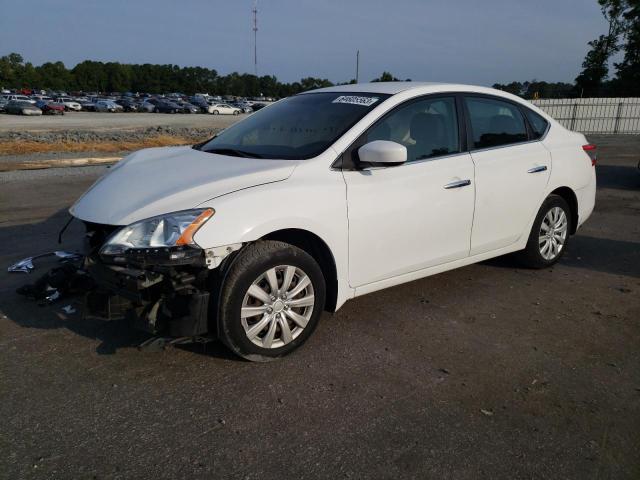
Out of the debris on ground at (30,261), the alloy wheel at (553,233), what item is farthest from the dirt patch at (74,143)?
the alloy wheel at (553,233)

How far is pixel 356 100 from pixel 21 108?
5369 centimetres

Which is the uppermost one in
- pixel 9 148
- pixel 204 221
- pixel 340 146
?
pixel 340 146

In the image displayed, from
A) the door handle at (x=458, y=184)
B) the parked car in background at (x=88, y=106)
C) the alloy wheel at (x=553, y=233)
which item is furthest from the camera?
the parked car in background at (x=88, y=106)

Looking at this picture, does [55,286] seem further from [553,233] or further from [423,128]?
[553,233]

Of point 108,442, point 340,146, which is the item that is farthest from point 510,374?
point 108,442

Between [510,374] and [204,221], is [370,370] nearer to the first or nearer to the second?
[510,374]

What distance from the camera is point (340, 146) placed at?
3717mm

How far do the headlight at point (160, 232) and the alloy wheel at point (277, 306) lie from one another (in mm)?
498

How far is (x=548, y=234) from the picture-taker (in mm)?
5254

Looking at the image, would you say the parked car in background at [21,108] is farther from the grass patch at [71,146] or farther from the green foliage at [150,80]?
the green foliage at [150,80]

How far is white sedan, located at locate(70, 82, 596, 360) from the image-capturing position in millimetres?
3156

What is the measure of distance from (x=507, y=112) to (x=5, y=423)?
445 cm

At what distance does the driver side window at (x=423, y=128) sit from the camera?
4020mm

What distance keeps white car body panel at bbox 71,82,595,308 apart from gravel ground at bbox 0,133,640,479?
508mm
